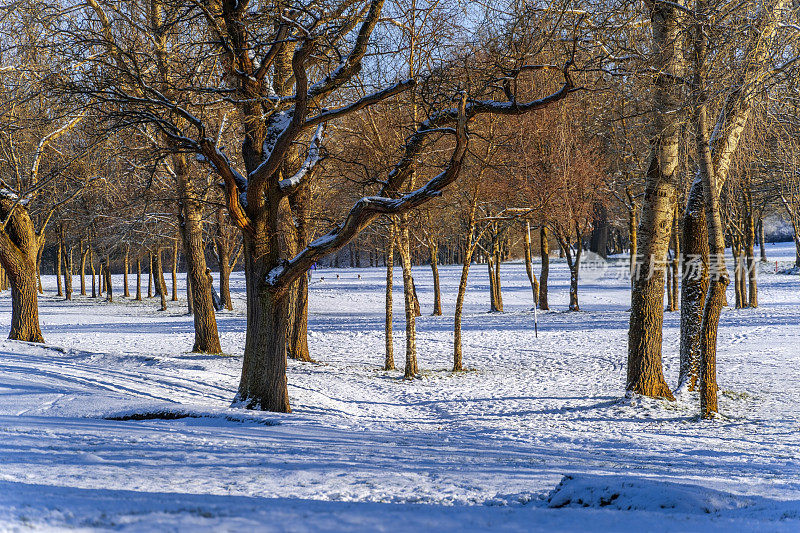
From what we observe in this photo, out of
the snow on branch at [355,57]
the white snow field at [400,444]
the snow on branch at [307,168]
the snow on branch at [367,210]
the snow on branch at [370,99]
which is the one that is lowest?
the white snow field at [400,444]

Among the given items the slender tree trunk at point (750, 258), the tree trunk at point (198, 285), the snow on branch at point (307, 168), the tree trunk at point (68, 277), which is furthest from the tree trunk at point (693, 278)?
the tree trunk at point (68, 277)

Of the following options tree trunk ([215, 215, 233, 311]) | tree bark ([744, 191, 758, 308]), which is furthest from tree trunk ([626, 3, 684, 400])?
tree trunk ([215, 215, 233, 311])

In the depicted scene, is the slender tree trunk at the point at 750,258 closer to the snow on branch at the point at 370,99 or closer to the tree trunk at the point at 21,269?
the snow on branch at the point at 370,99

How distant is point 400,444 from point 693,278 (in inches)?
286

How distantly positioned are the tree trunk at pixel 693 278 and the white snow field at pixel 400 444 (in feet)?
2.83

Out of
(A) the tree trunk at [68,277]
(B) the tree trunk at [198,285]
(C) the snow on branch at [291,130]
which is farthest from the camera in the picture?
(A) the tree trunk at [68,277]

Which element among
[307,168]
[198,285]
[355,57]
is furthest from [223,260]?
[355,57]

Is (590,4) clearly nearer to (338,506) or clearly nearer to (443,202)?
(338,506)

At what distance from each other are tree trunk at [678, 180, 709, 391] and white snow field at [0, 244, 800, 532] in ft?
2.83

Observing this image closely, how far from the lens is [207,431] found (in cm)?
705

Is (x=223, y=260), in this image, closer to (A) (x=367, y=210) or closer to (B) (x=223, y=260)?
(B) (x=223, y=260)

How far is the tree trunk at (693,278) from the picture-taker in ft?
37.0

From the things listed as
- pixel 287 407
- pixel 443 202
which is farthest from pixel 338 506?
pixel 443 202

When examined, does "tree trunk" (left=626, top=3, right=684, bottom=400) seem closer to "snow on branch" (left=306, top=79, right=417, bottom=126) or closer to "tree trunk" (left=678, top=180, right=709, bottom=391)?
"tree trunk" (left=678, top=180, right=709, bottom=391)
